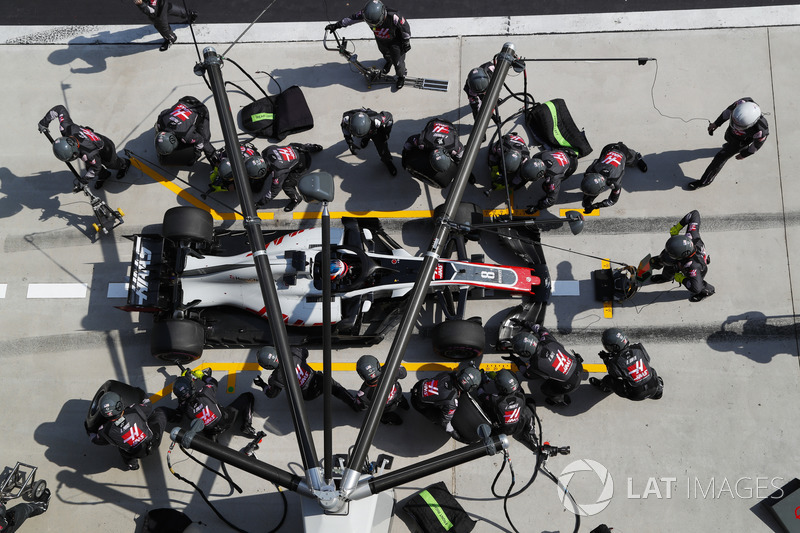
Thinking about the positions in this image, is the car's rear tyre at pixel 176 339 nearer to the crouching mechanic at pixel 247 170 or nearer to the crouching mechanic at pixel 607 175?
the crouching mechanic at pixel 247 170

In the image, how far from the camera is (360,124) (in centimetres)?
980

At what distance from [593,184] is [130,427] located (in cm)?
766

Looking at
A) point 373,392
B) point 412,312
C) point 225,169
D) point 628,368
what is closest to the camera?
point 412,312

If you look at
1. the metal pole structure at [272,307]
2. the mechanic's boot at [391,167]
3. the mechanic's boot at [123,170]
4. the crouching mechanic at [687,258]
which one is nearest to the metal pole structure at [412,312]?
the metal pole structure at [272,307]

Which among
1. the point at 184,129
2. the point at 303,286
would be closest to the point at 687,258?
the point at 303,286

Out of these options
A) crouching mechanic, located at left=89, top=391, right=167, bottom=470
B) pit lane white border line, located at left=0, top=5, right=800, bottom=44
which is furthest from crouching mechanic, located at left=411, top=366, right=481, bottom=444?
pit lane white border line, located at left=0, top=5, right=800, bottom=44

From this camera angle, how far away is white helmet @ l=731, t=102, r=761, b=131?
938 cm

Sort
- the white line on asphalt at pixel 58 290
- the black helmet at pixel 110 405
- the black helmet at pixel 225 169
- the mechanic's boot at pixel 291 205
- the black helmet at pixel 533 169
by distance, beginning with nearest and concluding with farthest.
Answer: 1. the black helmet at pixel 110 405
2. the black helmet at pixel 533 169
3. the black helmet at pixel 225 169
4. the white line on asphalt at pixel 58 290
5. the mechanic's boot at pixel 291 205

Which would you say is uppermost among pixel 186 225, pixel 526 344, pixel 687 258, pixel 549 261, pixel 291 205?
pixel 291 205

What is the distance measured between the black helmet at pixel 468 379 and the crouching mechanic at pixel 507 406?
33 cm

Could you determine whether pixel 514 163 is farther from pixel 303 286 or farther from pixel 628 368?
pixel 303 286

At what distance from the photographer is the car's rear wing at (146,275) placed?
966 centimetres

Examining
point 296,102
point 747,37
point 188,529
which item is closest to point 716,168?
point 747,37

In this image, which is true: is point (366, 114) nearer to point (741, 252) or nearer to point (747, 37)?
point (741, 252)
